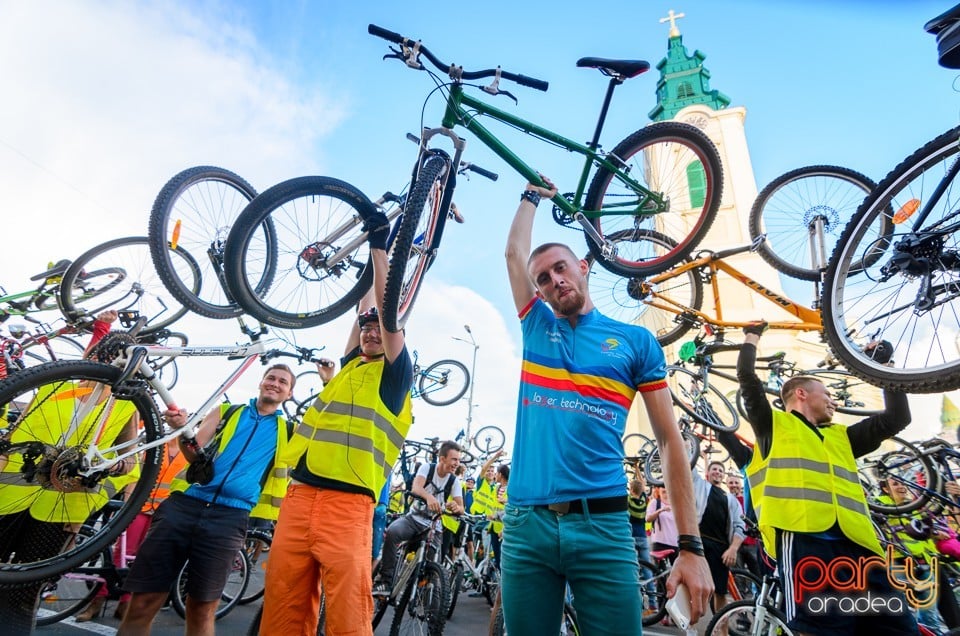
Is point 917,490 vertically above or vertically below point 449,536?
above

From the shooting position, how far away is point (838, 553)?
262 centimetres

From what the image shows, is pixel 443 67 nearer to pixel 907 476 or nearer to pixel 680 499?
pixel 680 499

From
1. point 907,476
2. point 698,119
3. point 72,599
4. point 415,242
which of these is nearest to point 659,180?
point 415,242

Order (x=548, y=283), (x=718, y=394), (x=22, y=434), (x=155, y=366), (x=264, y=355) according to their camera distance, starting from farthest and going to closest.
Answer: (x=718, y=394), (x=264, y=355), (x=155, y=366), (x=22, y=434), (x=548, y=283)

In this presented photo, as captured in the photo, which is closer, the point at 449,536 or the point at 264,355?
the point at 264,355

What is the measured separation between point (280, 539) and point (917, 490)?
20.5 ft

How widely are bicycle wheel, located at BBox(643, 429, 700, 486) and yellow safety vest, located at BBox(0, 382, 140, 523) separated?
5.70 metres

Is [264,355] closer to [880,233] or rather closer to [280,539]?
[280,539]

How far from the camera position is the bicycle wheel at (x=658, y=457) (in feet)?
22.3

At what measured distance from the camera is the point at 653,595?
20.3 ft

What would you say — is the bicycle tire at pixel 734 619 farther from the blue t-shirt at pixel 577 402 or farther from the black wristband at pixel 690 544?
the blue t-shirt at pixel 577 402

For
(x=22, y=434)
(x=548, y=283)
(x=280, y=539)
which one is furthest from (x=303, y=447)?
(x=22, y=434)

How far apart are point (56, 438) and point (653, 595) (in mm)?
6253

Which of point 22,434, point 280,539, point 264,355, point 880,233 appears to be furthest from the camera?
point 264,355
